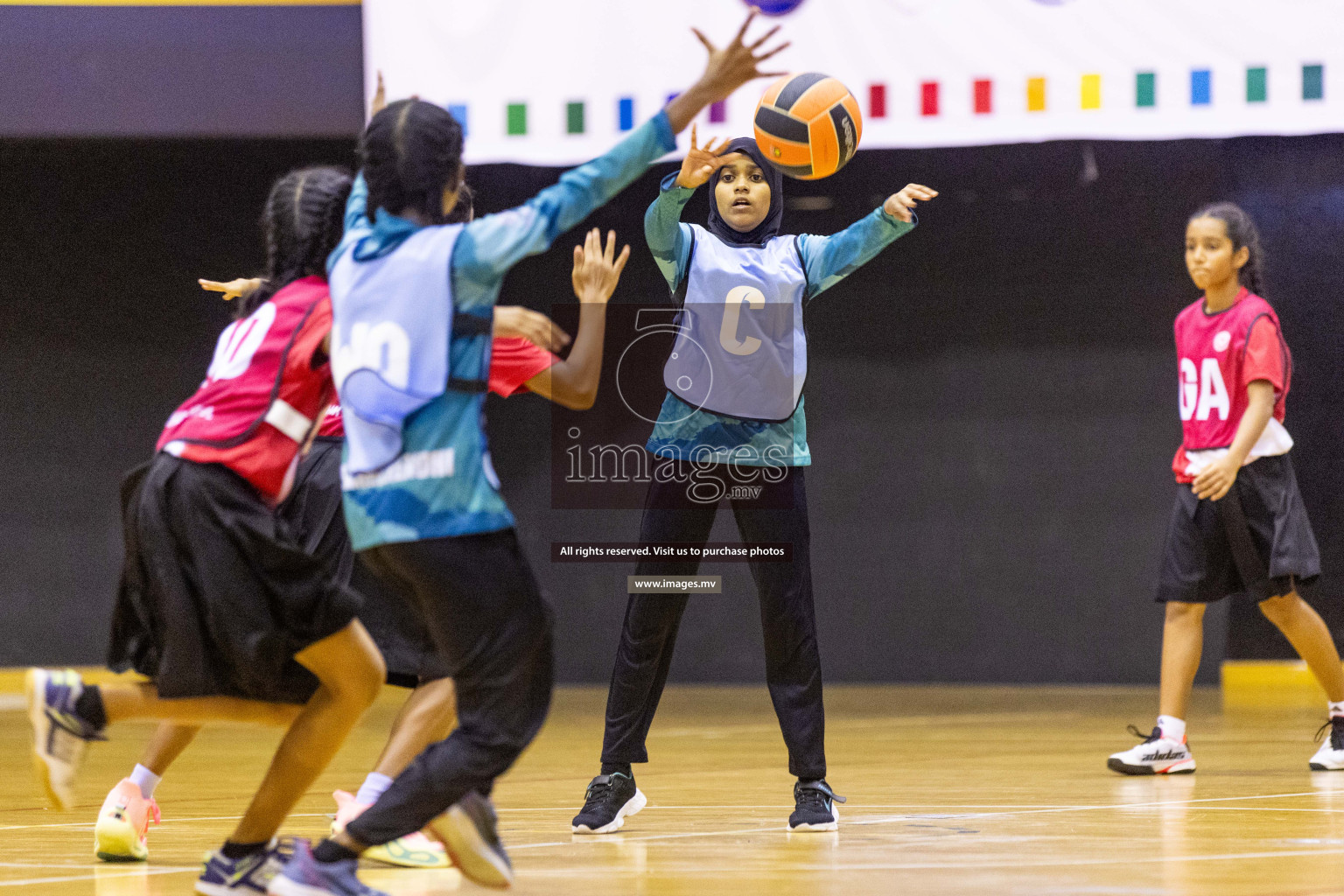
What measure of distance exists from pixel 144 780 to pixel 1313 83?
231 inches

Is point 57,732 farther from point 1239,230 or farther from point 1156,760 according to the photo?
point 1239,230

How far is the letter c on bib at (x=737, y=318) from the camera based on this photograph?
398 cm

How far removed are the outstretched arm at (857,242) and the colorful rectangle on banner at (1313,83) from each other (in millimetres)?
3717

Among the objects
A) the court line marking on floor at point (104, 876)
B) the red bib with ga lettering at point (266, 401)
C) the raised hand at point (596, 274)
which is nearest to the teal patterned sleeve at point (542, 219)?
the raised hand at point (596, 274)

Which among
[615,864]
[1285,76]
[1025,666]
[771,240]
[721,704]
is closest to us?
[615,864]

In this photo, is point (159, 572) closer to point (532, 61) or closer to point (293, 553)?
point (293, 553)

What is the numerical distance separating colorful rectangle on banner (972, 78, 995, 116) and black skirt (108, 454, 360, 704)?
4.83 m

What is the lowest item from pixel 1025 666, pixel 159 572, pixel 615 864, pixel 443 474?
pixel 1025 666

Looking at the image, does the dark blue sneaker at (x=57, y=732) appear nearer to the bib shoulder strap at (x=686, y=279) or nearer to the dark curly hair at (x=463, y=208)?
the dark curly hair at (x=463, y=208)

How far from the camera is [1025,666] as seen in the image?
8.77 meters

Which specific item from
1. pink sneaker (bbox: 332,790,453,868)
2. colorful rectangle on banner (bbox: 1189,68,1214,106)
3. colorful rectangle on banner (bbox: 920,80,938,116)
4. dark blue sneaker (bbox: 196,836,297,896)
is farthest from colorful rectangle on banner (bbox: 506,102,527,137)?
dark blue sneaker (bbox: 196,836,297,896)

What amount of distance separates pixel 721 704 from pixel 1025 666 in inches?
78.2

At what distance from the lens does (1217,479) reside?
16.4ft

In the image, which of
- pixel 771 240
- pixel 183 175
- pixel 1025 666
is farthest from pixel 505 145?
pixel 1025 666
